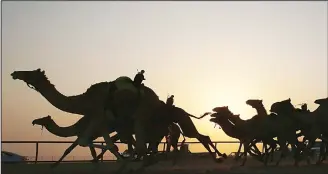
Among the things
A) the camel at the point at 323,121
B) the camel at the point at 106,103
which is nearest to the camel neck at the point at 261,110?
the camel at the point at 323,121

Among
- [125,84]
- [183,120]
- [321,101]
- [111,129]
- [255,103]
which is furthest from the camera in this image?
[321,101]

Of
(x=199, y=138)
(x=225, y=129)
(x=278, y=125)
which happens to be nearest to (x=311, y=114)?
(x=278, y=125)

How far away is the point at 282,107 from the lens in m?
21.1

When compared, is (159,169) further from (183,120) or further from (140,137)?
(140,137)

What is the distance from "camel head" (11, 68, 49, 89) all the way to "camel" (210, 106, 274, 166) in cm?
886

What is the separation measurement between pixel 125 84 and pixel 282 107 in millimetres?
8686

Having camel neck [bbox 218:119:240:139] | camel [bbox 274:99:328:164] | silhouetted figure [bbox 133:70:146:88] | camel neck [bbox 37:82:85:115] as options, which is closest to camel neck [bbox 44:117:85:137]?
camel neck [bbox 37:82:85:115]

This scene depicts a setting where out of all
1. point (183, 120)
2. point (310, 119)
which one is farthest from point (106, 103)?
point (310, 119)

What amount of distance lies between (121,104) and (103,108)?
543 millimetres

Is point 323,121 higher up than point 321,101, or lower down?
lower down

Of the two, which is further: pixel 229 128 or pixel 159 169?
pixel 229 128

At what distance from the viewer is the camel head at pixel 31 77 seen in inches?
587

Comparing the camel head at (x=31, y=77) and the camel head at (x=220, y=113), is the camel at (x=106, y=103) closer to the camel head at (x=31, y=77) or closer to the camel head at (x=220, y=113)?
the camel head at (x=31, y=77)

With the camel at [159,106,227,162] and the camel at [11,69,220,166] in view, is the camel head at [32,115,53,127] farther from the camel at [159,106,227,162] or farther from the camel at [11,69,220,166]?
the camel at [159,106,227,162]
